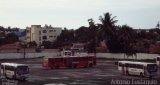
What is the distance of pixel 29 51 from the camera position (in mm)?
120625

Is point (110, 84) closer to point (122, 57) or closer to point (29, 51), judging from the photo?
point (122, 57)

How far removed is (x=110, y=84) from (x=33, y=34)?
139943mm

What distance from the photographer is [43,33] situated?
184250 millimetres

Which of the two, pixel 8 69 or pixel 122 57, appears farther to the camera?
pixel 122 57

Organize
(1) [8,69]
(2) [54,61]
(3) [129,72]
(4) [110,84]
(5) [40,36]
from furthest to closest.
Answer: (5) [40,36] → (2) [54,61] → (3) [129,72] → (1) [8,69] → (4) [110,84]

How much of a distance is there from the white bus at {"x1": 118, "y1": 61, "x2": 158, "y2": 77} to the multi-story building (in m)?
120

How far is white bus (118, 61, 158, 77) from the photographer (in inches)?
2276

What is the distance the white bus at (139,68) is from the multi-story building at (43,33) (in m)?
120

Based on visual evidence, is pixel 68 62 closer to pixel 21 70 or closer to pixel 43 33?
pixel 21 70

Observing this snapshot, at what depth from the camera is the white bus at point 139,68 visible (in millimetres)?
57812

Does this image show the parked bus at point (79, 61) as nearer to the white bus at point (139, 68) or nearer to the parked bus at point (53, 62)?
the parked bus at point (53, 62)

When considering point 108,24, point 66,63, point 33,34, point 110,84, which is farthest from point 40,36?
point 110,84

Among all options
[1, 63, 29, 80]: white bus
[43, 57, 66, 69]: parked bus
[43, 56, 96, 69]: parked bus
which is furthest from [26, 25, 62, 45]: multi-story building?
[1, 63, 29, 80]: white bus

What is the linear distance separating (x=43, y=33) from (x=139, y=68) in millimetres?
127367
